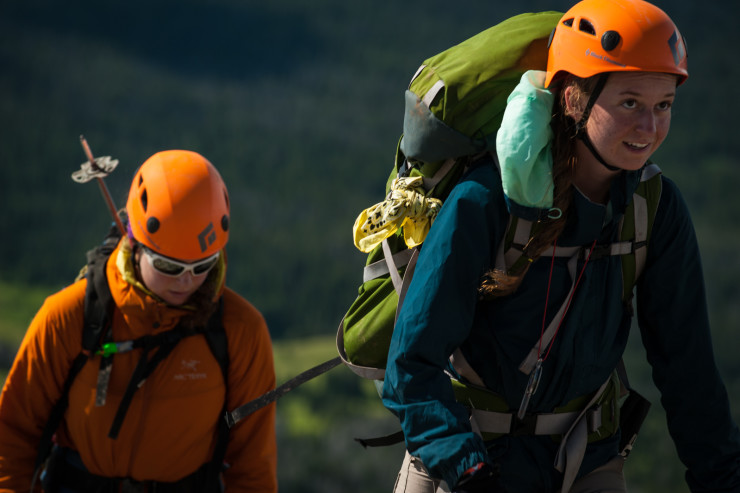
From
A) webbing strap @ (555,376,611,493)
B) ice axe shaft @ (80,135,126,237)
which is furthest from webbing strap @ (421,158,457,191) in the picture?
ice axe shaft @ (80,135,126,237)

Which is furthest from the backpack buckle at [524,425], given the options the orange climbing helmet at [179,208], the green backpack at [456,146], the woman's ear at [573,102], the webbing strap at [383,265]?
the orange climbing helmet at [179,208]

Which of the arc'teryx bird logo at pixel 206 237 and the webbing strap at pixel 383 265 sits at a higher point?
the webbing strap at pixel 383 265

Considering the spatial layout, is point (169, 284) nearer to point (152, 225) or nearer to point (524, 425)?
point (152, 225)

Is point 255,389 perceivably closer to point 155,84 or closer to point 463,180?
point 463,180

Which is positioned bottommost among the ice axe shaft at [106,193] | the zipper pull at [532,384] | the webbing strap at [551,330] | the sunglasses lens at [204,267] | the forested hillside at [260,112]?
the forested hillside at [260,112]

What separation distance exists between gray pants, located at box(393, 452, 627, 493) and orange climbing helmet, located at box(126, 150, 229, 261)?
5.19ft

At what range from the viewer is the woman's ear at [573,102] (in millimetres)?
2777

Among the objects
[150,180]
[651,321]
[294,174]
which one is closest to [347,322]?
[651,321]

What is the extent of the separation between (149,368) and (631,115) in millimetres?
2427

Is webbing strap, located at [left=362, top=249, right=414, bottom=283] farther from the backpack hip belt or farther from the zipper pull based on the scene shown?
the zipper pull

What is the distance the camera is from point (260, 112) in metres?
31.1

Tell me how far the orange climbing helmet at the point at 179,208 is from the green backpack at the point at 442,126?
1323 mm

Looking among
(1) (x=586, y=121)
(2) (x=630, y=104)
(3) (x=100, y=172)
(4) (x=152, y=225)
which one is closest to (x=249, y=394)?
(4) (x=152, y=225)

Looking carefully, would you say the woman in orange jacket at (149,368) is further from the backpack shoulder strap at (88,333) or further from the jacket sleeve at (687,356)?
the jacket sleeve at (687,356)
